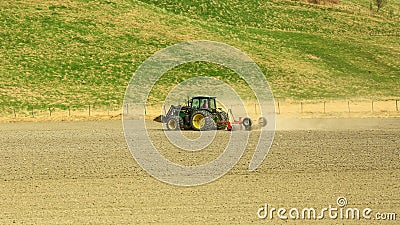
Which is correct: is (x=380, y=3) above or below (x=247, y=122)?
above

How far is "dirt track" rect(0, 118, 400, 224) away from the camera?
60.6ft

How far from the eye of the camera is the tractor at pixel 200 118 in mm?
36969

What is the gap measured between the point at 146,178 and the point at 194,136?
12513 mm

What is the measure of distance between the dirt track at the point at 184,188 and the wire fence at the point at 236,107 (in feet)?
68.4

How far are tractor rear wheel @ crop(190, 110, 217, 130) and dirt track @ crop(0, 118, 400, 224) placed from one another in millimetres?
3567

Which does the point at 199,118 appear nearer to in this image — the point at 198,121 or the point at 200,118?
the point at 200,118

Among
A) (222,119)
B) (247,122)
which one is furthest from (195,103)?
(247,122)

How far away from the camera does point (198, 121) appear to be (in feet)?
121

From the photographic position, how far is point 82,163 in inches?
1096

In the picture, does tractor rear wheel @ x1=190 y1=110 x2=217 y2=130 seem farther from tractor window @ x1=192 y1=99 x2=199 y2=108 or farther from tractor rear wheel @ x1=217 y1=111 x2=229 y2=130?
tractor window @ x1=192 y1=99 x2=199 y2=108

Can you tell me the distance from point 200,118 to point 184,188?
593 inches

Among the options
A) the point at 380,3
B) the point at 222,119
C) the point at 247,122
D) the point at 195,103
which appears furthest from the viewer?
the point at 380,3

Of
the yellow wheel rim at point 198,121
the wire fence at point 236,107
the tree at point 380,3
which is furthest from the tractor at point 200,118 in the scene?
the tree at point 380,3

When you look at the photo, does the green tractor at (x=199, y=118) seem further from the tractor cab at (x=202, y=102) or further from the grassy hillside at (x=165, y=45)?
the grassy hillside at (x=165, y=45)
